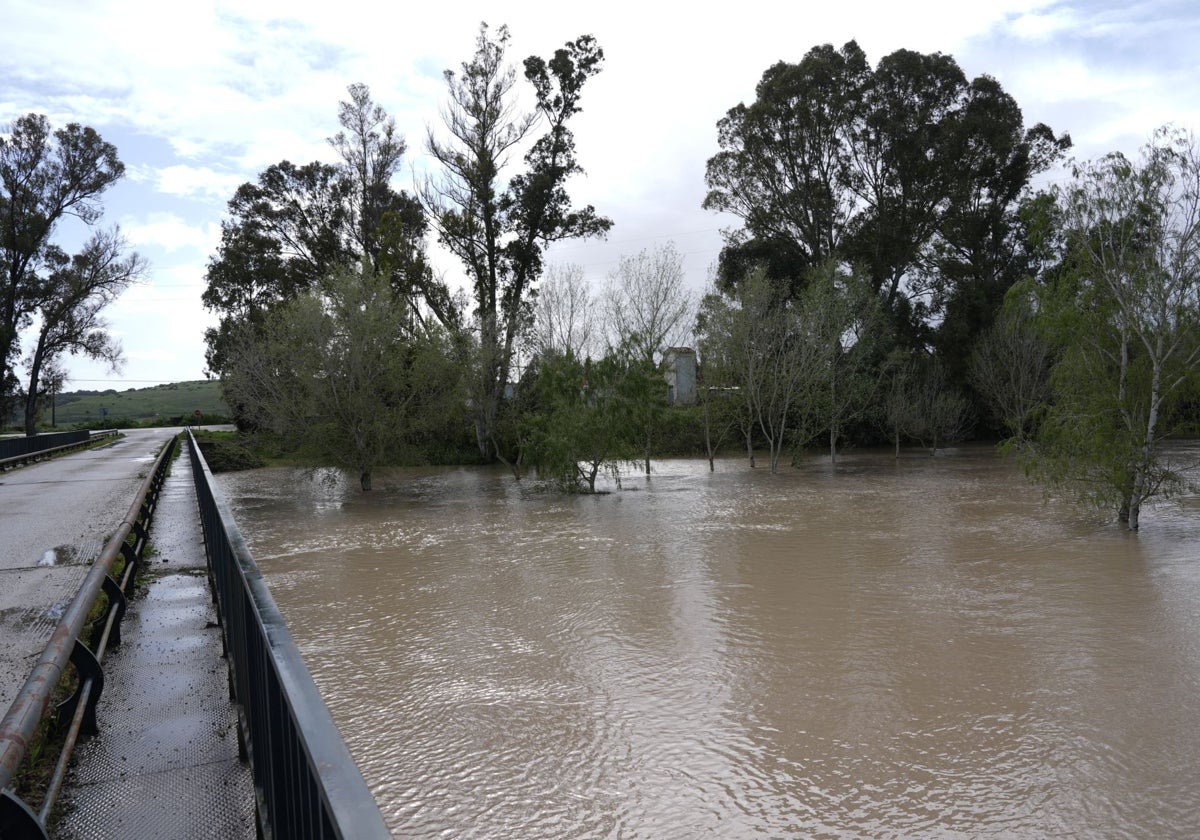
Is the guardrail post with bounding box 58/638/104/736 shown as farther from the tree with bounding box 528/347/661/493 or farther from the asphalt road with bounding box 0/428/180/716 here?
the tree with bounding box 528/347/661/493

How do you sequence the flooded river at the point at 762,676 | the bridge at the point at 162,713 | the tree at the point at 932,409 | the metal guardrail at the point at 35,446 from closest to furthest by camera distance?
1. the bridge at the point at 162,713
2. the flooded river at the point at 762,676
3. the metal guardrail at the point at 35,446
4. the tree at the point at 932,409

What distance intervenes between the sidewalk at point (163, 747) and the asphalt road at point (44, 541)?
54 cm

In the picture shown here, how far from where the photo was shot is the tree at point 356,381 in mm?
21656

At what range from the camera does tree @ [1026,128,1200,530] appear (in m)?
15.1

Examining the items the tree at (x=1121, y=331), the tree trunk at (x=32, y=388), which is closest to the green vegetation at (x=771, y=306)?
the tree at (x=1121, y=331)

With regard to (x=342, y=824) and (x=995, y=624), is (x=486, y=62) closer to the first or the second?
(x=995, y=624)

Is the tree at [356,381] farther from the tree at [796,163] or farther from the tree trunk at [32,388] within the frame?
the tree trunk at [32,388]

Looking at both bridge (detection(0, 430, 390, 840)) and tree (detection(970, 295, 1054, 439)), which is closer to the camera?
bridge (detection(0, 430, 390, 840))

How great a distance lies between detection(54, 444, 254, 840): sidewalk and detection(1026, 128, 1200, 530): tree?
14.7 meters

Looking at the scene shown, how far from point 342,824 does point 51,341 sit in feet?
172

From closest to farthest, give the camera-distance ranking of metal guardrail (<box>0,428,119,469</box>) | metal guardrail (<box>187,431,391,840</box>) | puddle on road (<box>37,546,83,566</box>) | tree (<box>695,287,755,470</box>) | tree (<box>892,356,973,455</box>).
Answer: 1. metal guardrail (<box>187,431,391,840</box>)
2. puddle on road (<box>37,546,83,566</box>)
3. metal guardrail (<box>0,428,119,469</box>)
4. tree (<box>695,287,755,470</box>)
5. tree (<box>892,356,973,455</box>)

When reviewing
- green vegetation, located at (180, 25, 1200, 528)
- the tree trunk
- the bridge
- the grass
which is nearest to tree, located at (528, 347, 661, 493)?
green vegetation, located at (180, 25, 1200, 528)

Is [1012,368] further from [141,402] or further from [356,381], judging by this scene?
[141,402]

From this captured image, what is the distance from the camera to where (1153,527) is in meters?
16.5
